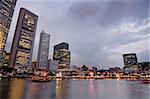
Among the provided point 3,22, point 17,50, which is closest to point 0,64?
point 17,50

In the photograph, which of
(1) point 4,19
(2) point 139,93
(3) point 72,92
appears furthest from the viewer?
(1) point 4,19

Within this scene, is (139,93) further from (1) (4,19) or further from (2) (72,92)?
(1) (4,19)

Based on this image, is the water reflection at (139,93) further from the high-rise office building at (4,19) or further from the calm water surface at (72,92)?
the high-rise office building at (4,19)

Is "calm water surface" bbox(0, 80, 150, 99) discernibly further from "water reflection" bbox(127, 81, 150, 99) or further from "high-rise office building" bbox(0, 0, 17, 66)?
"high-rise office building" bbox(0, 0, 17, 66)

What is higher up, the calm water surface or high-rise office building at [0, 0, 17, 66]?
high-rise office building at [0, 0, 17, 66]

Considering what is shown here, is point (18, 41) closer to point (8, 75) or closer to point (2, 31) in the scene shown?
point (2, 31)

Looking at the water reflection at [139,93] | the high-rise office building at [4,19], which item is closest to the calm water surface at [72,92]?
the water reflection at [139,93]

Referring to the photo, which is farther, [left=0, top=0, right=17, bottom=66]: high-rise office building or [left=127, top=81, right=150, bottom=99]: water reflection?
[left=0, top=0, right=17, bottom=66]: high-rise office building

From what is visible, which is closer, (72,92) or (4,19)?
(72,92)

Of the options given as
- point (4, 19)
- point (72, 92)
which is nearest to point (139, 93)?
point (72, 92)

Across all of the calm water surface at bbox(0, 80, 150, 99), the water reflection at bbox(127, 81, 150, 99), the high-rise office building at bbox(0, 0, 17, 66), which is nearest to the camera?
the calm water surface at bbox(0, 80, 150, 99)

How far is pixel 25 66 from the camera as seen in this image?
19925cm

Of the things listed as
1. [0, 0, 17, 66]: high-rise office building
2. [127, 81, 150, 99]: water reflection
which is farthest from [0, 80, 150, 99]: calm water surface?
[0, 0, 17, 66]: high-rise office building

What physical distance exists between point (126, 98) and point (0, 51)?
159671 mm
